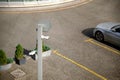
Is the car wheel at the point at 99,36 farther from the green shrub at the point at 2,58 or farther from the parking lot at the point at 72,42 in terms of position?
the green shrub at the point at 2,58

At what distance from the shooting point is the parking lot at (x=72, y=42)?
1328cm

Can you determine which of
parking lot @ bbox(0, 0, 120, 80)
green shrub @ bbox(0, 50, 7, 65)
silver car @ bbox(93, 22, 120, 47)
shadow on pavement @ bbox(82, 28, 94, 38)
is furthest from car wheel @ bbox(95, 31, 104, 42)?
green shrub @ bbox(0, 50, 7, 65)

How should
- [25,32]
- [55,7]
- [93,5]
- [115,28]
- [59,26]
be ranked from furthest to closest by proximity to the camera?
[93,5]
[55,7]
[59,26]
[25,32]
[115,28]

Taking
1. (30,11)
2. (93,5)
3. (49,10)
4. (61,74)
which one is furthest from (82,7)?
(61,74)

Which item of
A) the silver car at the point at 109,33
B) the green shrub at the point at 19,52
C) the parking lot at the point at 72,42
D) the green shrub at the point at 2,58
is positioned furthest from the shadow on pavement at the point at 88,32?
the green shrub at the point at 2,58

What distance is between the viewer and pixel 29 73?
1289 centimetres

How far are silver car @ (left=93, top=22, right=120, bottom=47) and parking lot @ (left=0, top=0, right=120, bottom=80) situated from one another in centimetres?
41

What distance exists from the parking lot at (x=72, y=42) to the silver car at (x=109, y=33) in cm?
41

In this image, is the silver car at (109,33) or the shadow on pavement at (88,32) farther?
the shadow on pavement at (88,32)

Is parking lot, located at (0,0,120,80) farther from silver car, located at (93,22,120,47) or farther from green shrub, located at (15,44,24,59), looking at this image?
green shrub, located at (15,44,24,59)

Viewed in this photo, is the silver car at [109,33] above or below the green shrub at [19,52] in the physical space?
above

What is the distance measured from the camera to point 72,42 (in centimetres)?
1636

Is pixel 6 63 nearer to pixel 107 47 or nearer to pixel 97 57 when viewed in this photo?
pixel 97 57

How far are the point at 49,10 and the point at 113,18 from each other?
5636 mm
